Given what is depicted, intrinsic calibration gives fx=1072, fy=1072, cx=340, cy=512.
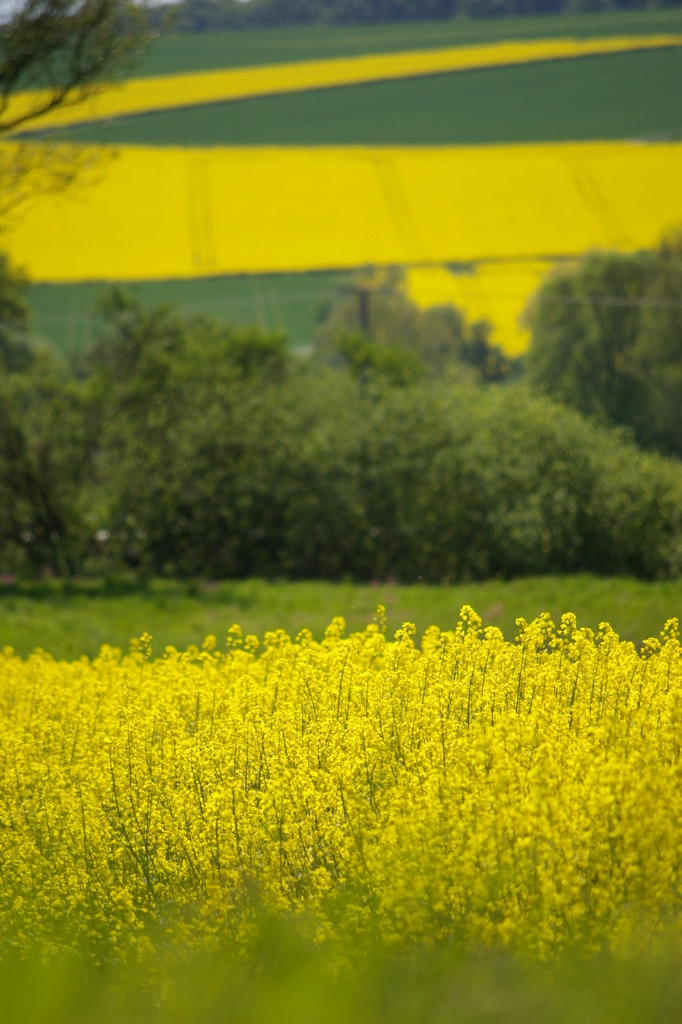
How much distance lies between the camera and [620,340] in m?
36.5

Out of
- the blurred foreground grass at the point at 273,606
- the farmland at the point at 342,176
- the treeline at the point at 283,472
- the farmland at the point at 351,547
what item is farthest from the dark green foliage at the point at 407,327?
the blurred foreground grass at the point at 273,606

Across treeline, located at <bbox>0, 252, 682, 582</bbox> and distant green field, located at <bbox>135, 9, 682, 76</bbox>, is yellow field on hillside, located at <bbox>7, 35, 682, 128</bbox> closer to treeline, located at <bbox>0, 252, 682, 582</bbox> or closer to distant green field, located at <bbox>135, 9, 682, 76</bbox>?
distant green field, located at <bbox>135, 9, 682, 76</bbox>

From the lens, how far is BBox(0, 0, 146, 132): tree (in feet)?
44.2

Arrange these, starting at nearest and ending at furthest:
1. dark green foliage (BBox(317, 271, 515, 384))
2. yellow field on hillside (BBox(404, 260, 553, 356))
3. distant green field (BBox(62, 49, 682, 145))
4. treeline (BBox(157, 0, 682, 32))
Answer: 1. distant green field (BBox(62, 49, 682, 145))
2. treeline (BBox(157, 0, 682, 32))
3. dark green foliage (BBox(317, 271, 515, 384))
4. yellow field on hillside (BBox(404, 260, 553, 356))

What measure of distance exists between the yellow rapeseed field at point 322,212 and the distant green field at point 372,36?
15.9 ft

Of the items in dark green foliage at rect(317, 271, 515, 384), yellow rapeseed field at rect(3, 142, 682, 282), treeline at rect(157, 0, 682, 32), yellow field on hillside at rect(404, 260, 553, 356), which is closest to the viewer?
treeline at rect(157, 0, 682, 32)

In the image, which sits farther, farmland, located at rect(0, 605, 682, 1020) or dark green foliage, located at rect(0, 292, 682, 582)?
dark green foliage, located at rect(0, 292, 682, 582)

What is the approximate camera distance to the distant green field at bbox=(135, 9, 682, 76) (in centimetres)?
3231

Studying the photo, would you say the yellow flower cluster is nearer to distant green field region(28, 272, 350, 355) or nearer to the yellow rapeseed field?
the yellow rapeseed field

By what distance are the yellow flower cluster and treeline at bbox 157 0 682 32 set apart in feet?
118

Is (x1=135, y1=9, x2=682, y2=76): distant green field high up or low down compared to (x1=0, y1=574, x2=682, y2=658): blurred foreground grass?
up

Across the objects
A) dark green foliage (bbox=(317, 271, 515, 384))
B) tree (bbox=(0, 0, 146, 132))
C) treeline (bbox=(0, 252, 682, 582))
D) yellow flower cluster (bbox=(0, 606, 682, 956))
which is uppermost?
tree (bbox=(0, 0, 146, 132))

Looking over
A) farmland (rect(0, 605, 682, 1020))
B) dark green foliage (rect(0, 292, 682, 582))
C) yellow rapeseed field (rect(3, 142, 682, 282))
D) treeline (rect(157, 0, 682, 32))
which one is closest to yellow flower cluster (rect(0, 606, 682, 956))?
farmland (rect(0, 605, 682, 1020))

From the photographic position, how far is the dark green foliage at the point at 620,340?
3353 cm
